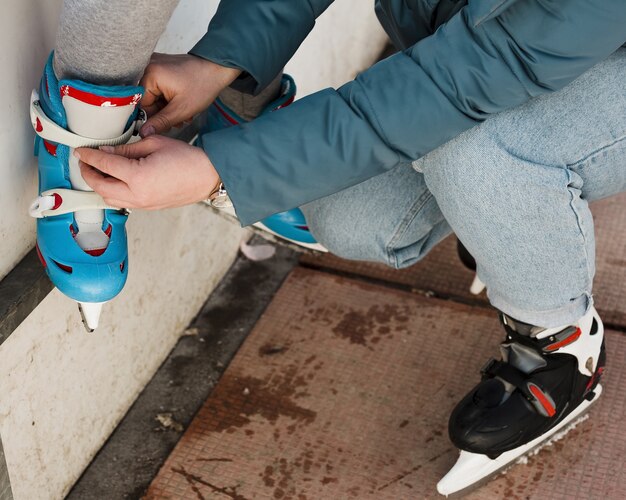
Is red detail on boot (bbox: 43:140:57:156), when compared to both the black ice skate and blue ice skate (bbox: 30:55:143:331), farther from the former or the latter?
the black ice skate

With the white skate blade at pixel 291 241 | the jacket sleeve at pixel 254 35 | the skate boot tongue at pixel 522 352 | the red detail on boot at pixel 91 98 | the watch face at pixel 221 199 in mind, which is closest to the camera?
the red detail on boot at pixel 91 98

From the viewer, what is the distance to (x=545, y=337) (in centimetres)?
142

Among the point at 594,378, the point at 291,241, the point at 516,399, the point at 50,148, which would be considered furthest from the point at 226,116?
the point at 594,378

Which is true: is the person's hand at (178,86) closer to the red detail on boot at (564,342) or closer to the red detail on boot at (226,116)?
the red detail on boot at (226,116)

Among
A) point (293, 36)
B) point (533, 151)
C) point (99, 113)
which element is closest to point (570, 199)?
point (533, 151)

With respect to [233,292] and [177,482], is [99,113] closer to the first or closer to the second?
[177,482]

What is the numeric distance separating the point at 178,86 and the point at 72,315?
0.41 m

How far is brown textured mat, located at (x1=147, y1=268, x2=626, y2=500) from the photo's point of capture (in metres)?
1.49

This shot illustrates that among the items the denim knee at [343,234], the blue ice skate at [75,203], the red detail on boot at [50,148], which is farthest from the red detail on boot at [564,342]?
the red detail on boot at [50,148]

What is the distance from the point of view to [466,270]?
1.94 m

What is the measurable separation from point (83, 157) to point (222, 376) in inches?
27.8

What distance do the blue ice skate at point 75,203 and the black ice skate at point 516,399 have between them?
0.62 m

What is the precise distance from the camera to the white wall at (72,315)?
1.21 metres

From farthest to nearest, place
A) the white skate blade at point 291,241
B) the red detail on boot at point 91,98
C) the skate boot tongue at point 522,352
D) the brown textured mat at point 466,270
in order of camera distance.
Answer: the brown textured mat at point 466,270 < the white skate blade at point 291,241 < the skate boot tongue at point 522,352 < the red detail on boot at point 91,98
